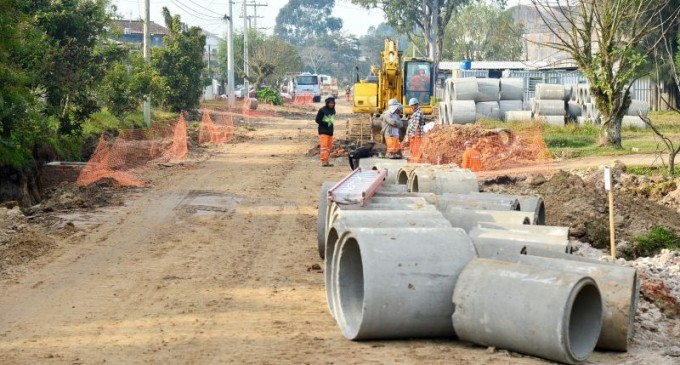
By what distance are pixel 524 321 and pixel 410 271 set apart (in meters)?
1.06

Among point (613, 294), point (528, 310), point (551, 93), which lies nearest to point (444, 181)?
point (613, 294)

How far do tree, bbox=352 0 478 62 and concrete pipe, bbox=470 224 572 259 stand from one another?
2539 inches

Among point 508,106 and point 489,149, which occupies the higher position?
point 508,106

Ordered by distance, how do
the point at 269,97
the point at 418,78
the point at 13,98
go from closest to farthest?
the point at 13,98 < the point at 418,78 < the point at 269,97

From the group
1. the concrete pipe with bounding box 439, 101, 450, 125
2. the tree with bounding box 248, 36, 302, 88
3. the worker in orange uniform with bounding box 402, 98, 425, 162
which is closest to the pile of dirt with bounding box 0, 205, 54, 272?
the worker in orange uniform with bounding box 402, 98, 425, 162

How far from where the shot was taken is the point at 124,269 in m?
12.3

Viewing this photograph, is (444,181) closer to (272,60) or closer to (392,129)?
(392,129)

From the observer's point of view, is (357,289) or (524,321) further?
(357,289)

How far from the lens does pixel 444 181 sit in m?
15.0

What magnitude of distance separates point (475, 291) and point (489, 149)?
18423 mm

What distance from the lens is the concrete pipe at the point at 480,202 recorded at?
39.4 feet

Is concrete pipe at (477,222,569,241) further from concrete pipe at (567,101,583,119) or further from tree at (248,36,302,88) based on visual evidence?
tree at (248,36,302,88)

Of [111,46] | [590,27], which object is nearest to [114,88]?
[111,46]

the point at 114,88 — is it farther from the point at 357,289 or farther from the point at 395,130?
the point at 357,289
